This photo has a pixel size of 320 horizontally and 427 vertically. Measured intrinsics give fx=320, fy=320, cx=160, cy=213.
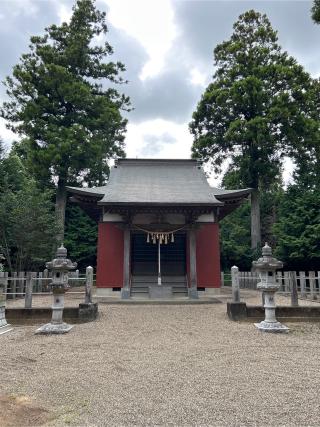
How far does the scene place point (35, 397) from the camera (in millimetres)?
3574

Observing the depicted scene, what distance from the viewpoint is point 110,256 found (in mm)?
14445

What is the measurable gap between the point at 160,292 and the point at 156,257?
3.01 m

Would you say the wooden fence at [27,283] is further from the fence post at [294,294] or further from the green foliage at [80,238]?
the green foliage at [80,238]

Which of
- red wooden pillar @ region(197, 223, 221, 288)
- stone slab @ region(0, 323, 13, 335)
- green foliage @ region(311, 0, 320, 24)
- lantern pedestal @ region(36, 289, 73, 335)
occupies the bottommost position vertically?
stone slab @ region(0, 323, 13, 335)

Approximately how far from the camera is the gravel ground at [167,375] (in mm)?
3147

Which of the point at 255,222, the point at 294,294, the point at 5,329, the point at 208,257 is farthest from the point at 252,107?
the point at 5,329

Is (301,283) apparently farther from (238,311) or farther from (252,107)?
(252,107)

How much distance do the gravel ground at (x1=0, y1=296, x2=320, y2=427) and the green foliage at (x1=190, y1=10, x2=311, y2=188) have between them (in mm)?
14458

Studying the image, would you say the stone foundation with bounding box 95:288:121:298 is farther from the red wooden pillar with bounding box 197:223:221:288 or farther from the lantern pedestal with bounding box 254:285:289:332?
the lantern pedestal with bounding box 254:285:289:332

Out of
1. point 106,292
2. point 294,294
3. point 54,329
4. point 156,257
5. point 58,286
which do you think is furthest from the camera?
point 156,257

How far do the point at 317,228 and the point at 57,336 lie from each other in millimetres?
13105

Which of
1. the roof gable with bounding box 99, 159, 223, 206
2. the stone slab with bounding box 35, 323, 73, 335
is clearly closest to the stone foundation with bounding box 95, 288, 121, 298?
the roof gable with bounding box 99, 159, 223, 206

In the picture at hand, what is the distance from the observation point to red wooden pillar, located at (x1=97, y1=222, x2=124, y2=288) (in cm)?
1426

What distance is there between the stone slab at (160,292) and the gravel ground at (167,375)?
5091mm
